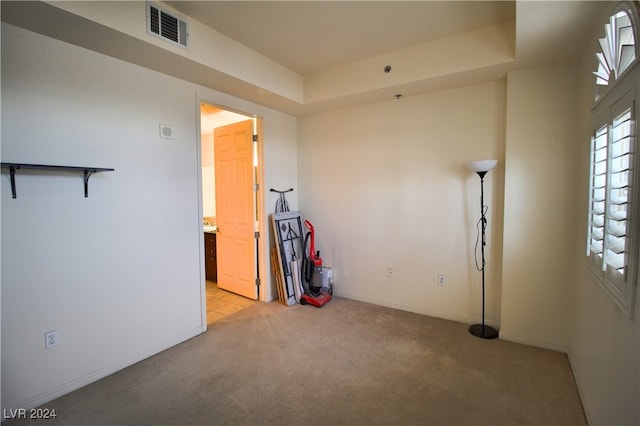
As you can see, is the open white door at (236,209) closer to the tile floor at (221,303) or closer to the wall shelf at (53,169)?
the tile floor at (221,303)

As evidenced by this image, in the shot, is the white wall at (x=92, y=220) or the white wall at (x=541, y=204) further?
the white wall at (x=541, y=204)

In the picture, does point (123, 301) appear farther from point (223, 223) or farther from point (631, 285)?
point (631, 285)

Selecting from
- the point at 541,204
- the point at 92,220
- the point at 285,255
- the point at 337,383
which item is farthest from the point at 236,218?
the point at 541,204

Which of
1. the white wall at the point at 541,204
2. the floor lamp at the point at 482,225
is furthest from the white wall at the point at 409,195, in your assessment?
the white wall at the point at 541,204

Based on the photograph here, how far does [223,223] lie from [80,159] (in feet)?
7.36

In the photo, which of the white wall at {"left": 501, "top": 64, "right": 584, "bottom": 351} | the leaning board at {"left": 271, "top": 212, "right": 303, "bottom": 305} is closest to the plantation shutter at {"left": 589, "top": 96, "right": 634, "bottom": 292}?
the white wall at {"left": 501, "top": 64, "right": 584, "bottom": 351}

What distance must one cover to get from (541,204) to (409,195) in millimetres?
1259

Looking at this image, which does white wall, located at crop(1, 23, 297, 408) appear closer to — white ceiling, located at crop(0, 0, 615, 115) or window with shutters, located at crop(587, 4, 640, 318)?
white ceiling, located at crop(0, 0, 615, 115)

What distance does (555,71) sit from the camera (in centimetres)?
264

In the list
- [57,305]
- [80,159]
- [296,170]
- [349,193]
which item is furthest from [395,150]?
[57,305]

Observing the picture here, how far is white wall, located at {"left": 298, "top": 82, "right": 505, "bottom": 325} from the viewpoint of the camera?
124 inches

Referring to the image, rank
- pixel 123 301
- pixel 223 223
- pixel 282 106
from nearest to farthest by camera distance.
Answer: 1. pixel 123 301
2. pixel 282 106
3. pixel 223 223

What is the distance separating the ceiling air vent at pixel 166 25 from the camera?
2193 millimetres

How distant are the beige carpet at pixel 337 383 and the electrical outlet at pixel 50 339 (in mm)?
383
